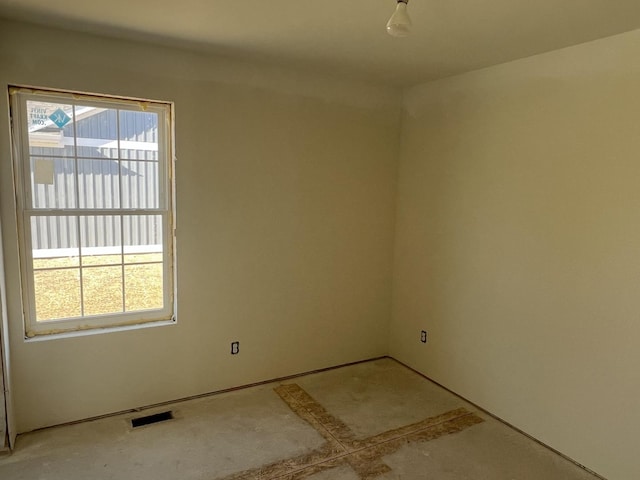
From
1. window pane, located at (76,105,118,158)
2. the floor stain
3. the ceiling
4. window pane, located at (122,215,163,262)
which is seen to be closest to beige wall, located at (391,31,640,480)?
the ceiling

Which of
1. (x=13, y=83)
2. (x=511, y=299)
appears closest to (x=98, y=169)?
(x=13, y=83)

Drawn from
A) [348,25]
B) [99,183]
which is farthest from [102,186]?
[348,25]

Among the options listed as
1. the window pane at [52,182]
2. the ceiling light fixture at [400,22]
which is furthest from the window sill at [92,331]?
the ceiling light fixture at [400,22]

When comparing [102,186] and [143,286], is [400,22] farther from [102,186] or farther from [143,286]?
[143,286]

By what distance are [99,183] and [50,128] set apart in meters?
0.43

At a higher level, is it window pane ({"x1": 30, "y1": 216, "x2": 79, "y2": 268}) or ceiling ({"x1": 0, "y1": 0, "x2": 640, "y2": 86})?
ceiling ({"x1": 0, "y1": 0, "x2": 640, "y2": 86})

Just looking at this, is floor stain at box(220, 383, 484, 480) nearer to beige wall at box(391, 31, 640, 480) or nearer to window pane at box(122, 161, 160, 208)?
beige wall at box(391, 31, 640, 480)

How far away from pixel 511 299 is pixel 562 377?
574mm

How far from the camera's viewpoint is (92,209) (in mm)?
2889

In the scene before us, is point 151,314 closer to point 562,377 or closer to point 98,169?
point 98,169

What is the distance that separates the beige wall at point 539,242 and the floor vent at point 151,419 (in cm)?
216

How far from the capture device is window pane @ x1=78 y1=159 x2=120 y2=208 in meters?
2.85

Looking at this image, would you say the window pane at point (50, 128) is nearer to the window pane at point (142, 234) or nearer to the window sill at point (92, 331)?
the window pane at point (142, 234)

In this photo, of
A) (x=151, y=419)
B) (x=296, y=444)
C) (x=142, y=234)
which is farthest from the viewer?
(x=142, y=234)
